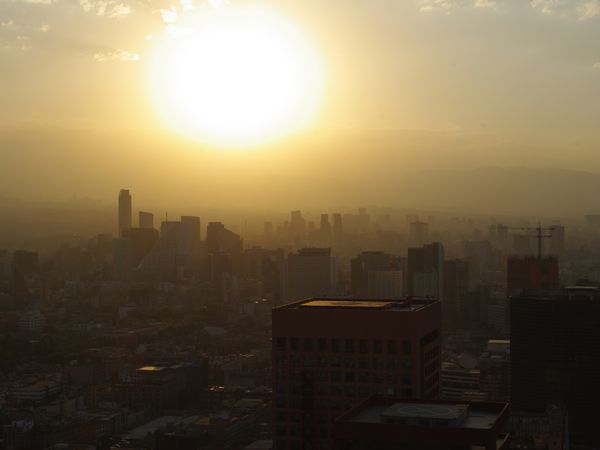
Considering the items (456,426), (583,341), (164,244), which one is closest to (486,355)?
(583,341)

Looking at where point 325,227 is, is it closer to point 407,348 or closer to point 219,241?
point 219,241

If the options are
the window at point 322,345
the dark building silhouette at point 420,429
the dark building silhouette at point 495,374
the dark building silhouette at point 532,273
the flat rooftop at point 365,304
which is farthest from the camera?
the dark building silhouette at point 532,273

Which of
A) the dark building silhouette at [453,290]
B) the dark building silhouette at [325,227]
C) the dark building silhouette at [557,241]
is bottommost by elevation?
the dark building silhouette at [453,290]

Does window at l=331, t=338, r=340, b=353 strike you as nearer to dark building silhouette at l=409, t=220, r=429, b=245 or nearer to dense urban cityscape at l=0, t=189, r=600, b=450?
dense urban cityscape at l=0, t=189, r=600, b=450

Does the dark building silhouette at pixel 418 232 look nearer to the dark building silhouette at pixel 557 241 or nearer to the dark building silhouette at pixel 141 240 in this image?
the dark building silhouette at pixel 557 241

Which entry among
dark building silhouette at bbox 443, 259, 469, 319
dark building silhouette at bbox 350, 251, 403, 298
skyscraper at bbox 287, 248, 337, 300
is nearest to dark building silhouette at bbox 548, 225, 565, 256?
dark building silhouette at bbox 443, 259, 469, 319

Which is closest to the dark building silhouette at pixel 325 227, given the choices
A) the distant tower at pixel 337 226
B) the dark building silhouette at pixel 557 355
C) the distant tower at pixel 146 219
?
the distant tower at pixel 337 226

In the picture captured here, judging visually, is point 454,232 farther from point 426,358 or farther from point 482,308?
point 426,358

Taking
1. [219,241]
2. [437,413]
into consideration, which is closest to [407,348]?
[437,413]
